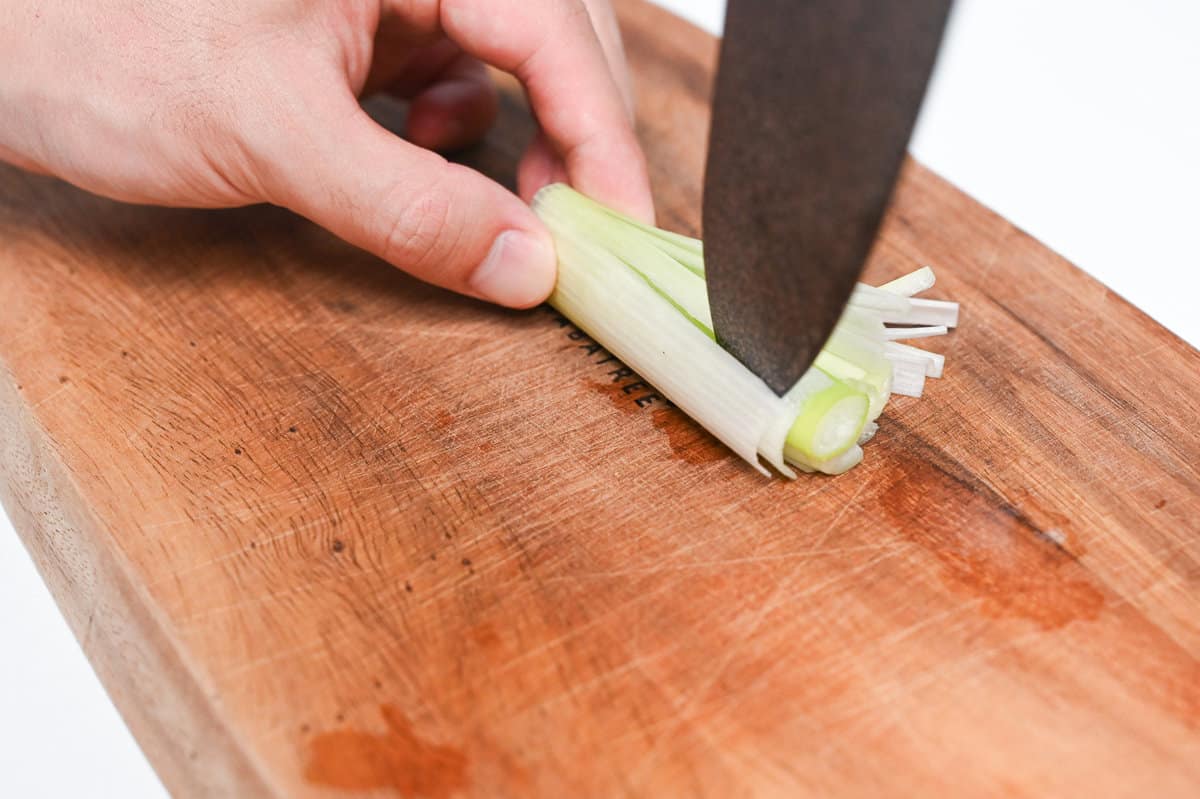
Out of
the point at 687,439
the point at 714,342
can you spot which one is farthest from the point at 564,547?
the point at 714,342

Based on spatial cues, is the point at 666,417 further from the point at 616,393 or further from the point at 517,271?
the point at 517,271

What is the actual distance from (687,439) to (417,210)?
0.58 meters

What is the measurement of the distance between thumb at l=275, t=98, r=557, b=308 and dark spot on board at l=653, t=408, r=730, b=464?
1.12 ft

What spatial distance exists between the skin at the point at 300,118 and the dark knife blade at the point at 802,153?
1.56 feet

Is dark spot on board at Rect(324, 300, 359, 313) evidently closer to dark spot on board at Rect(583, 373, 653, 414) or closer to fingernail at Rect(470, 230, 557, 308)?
fingernail at Rect(470, 230, 557, 308)

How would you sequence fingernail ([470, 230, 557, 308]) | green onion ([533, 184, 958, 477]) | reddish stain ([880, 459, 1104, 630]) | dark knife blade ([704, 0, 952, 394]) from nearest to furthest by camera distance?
dark knife blade ([704, 0, 952, 394])
reddish stain ([880, 459, 1104, 630])
green onion ([533, 184, 958, 477])
fingernail ([470, 230, 557, 308])

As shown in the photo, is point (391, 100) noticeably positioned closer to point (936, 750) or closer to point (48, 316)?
point (48, 316)

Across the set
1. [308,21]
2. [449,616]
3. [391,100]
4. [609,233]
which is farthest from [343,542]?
[391,100]

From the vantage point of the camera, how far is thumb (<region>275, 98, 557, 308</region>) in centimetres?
176

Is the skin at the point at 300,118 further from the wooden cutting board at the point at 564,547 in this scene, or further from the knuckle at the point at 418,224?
the wooden cutting board at the point at 564,547

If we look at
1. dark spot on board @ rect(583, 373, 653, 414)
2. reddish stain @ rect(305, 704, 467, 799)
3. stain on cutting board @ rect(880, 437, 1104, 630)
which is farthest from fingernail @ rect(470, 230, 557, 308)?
reddish stain @ rect(305, 704, 467, 799)

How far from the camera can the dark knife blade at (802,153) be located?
48.6 inches

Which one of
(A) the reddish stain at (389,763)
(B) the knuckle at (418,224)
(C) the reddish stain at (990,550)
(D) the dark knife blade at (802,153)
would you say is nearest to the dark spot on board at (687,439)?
(D) the dark knife blade at (802,153)

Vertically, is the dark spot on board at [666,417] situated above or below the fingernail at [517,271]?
below
